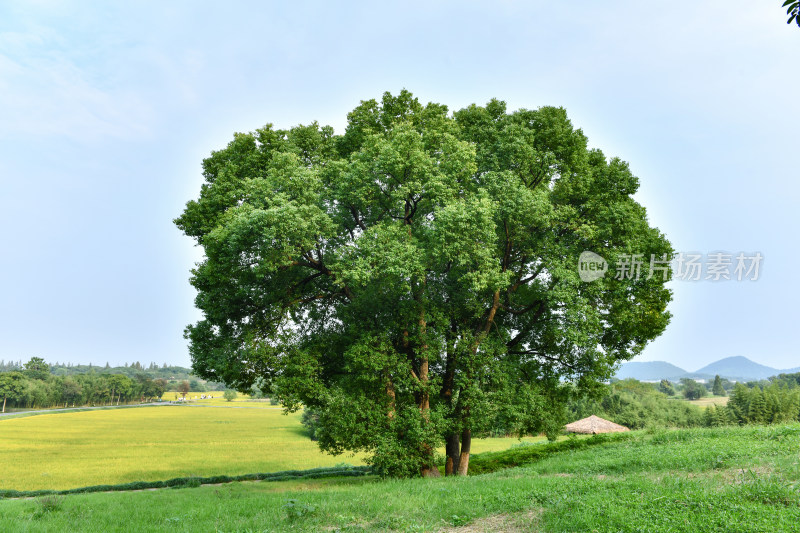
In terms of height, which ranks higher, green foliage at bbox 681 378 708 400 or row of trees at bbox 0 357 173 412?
green foliage at bbox 681 378 708 400

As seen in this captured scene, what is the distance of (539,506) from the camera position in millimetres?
8430

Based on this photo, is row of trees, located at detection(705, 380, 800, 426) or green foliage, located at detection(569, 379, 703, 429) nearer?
row of trees, located at detection(705, 380, 800, 426)

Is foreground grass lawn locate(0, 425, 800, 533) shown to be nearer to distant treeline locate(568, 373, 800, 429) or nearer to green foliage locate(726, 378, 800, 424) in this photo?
distant treeline locate(568, 373, 800, 429)

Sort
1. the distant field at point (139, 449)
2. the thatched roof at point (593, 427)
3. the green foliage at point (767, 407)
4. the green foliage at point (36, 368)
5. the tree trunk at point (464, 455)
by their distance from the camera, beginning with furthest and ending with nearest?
the green foliage at point (36, 368) → the green foliage at point (767, 407) → the thatched roof at point (593, 427) → the distant field at point (139, 449) → the tree trunk at point (464, 455)

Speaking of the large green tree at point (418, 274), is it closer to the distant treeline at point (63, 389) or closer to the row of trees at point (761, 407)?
the row of trees at point (761, 407)

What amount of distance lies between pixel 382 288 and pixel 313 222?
3.21m

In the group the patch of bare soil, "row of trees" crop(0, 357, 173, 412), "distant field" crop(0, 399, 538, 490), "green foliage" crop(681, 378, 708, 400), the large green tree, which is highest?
the large green tree

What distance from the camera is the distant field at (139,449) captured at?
104ft

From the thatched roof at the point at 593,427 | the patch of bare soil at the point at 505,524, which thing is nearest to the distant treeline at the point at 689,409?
the thatched roof at the point at 593,427

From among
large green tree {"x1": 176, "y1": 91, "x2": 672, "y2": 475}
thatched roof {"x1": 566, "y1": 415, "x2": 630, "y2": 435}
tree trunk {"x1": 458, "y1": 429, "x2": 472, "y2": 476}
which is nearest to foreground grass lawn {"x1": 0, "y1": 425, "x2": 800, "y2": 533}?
large green tree {"x1": 176, "y1": 91, "x2": 672, "y2": 475}

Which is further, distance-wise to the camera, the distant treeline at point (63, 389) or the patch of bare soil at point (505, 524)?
the distant treeline at point (63, 389)

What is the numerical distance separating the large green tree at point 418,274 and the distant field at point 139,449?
16068 mm

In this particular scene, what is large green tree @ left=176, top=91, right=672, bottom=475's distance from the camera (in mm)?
15117

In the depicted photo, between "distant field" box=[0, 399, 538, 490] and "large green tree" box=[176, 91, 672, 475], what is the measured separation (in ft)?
52.7
